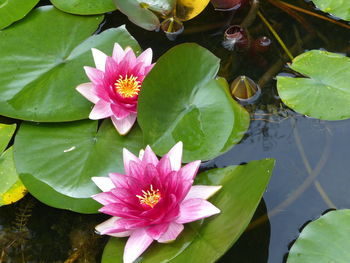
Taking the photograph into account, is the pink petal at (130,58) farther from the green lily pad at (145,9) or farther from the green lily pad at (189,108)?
the green lily pad at (145,9)

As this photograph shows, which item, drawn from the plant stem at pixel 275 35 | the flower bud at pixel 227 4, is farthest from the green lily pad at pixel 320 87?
the flower bud at pixel 227 4

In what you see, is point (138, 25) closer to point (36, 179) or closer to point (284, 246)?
point (36, 179)

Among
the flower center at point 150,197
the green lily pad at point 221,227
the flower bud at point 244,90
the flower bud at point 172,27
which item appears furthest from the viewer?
the flower bud at point 172,27

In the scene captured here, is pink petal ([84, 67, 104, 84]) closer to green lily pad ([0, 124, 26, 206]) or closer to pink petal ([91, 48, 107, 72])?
pink petal ([91, 48, 107, 72])

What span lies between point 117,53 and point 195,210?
102cm

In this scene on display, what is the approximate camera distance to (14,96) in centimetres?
246

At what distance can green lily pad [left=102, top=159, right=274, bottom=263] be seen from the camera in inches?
72.6

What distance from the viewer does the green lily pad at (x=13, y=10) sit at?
275cm

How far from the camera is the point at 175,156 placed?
6.82 feet

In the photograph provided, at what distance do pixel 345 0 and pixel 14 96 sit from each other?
2.05 meters

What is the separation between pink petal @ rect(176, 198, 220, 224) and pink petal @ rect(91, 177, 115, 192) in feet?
1.20

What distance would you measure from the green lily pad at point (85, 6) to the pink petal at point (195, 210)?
1486mm

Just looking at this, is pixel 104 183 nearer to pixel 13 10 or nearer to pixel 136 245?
pixel 136 245

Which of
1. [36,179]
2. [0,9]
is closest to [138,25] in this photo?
[0,9]
